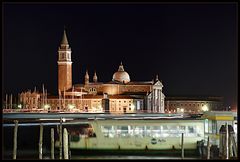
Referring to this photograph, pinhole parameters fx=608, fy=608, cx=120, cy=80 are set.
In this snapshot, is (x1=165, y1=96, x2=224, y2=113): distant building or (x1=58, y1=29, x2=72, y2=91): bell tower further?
(x1=58, y1=29, x2=72, y2=91): bell tower

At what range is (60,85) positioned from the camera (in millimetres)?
52031

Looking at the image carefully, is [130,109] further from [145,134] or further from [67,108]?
[145,134]

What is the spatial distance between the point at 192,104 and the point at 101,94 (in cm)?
804

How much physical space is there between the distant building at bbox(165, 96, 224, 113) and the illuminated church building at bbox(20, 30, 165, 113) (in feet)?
4.87

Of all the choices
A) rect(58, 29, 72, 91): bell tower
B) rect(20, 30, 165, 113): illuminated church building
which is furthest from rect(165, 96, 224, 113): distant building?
rect(58, 29, 72, 91): bell tower

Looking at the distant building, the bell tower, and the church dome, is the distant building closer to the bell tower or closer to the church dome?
the church dome

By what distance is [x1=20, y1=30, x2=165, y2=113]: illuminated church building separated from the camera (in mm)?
46719

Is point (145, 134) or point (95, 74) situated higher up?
point (95, 74)

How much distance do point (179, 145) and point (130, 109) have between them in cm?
3064

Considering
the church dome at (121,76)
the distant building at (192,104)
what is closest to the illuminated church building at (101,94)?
the church dome at (121,76)

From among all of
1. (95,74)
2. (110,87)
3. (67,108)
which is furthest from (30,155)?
(95,74)

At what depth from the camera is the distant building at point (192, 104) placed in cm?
5069

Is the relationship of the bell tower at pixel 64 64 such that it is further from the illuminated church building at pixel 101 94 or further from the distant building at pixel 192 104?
the distant building at pixel 192 104

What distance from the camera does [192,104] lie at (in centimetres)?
5081
